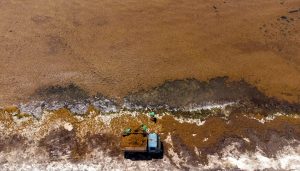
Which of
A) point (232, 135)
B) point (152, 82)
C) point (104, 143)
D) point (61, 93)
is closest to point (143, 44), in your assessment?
point (152, 82)

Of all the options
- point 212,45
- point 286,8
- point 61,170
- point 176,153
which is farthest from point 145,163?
point 286,8

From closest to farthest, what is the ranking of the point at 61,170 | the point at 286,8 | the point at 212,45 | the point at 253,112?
the point at 61,170 → the point at 253,112 → the point at 212,45 → the point at 286,8

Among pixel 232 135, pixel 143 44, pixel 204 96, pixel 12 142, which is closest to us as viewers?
pixel 12 142

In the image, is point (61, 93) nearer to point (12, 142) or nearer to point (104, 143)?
point (12, 142)

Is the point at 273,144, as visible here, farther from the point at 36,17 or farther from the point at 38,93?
the point at 36,17

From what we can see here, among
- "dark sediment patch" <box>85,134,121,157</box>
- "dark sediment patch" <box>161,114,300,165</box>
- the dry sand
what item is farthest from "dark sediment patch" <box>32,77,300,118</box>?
"dark sediment patch" <box>85,134,121,157</box>
